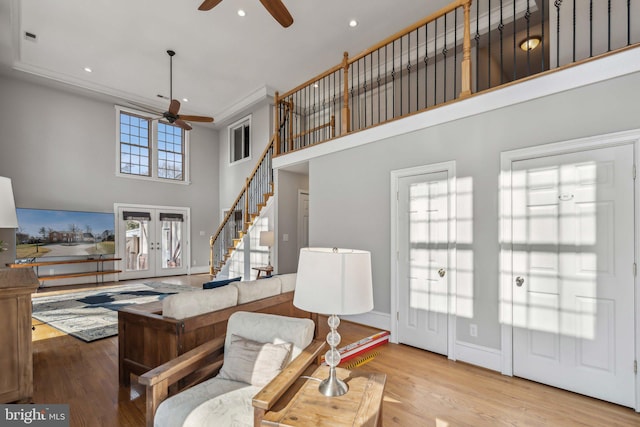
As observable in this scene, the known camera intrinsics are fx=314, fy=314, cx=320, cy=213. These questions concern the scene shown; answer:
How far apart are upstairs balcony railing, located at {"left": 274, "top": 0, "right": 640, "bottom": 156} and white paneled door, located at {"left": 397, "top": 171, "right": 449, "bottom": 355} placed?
1.07 m

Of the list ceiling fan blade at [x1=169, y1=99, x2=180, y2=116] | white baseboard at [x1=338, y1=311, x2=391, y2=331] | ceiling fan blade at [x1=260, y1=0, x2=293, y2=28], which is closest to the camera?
ceiling fan blade at [x1=260, y1=0, x2=293, y2=28]

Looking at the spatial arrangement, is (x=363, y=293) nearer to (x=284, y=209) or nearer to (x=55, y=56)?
(x=284, y=209)

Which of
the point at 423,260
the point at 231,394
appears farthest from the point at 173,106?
the point at 231,394

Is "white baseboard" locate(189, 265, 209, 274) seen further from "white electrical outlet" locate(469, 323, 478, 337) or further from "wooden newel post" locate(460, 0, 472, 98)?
"wooden newel post" locate(460, 0, 472, 98)

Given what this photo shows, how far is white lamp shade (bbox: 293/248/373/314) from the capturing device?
152cm

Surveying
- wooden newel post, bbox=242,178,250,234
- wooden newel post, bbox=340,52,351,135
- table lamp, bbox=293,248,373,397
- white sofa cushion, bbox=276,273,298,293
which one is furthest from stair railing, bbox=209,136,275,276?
table lamp, bbox=293,248,373,397

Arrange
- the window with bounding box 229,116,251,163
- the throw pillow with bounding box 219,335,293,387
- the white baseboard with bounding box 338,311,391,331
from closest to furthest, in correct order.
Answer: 1. the throw pillow with bounding box 219,335,293,387
2. the white baseboard with bounding box 338,311,391,331
3. the window with bounding box 229,116,251,163

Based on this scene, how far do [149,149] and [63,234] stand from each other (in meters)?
3.12

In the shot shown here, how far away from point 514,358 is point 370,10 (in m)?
5.31

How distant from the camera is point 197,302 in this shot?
265 centimetres

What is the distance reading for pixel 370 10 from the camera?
5184mm

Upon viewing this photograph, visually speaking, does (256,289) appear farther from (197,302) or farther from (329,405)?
(329,405)

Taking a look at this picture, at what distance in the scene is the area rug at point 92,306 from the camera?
4.39 meters

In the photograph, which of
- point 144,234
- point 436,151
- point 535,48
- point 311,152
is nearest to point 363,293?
point 436,151
